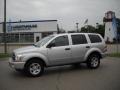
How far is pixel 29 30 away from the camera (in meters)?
53.1

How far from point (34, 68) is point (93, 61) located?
311 centimetres

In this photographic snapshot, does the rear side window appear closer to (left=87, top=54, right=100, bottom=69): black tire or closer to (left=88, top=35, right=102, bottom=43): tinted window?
(left=88, top=35, right=102, bottom=43): tinted window

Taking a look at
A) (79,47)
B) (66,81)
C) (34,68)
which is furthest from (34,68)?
(79,47)

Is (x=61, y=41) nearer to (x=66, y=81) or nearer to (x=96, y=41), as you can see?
(x=96, y=41)

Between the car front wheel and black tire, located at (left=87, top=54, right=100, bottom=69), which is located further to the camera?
black tire, located at (left=87, top=54, right=100, bottom=69)

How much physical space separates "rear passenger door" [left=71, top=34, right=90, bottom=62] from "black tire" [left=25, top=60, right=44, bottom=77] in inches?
66.4

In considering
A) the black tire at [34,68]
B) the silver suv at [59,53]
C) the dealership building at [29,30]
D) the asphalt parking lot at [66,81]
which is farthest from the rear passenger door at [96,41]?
the dealership building at [29,30]

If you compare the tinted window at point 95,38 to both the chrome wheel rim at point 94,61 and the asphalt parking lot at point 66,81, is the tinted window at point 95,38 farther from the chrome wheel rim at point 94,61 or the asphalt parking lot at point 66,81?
the asphalt parking lot at point 66,81

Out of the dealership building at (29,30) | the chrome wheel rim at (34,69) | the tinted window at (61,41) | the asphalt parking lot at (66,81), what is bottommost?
the asphalt parking lot at (66,81)

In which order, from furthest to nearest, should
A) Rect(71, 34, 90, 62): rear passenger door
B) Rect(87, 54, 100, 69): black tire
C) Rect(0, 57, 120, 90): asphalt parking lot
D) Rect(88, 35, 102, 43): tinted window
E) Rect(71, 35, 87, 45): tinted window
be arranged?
Rect(88, 35, 102, 43): tinted window < Rect(87, 54, 100, 69): black tire < Rect(71, 35, 87, 45): tinted window < Rect(71, 34, 90, 62): rear passenger door < Rect(0, 57, 120, 90): asphalt parking lot

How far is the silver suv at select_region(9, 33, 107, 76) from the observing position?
29.6 feet

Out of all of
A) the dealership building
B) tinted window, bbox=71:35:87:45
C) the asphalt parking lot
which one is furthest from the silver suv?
the dealership building

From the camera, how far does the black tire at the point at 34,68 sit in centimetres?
902

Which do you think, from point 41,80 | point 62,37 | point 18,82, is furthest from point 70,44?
point 18,82
